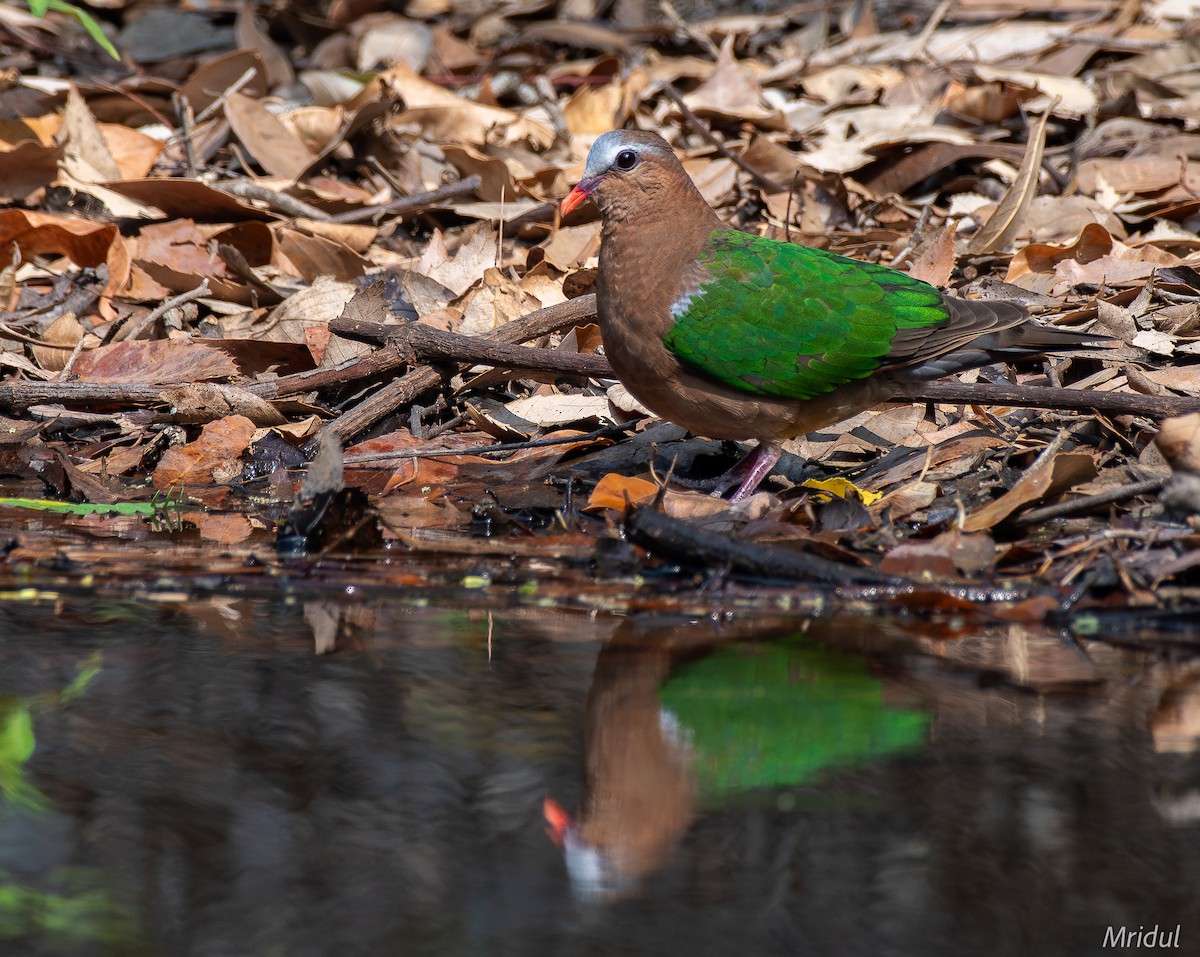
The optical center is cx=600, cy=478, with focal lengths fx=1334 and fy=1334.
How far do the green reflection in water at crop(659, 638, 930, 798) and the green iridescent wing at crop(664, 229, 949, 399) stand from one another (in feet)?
4.99

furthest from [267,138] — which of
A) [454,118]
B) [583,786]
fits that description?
[583,786]

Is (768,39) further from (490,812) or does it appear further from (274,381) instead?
(490,812)

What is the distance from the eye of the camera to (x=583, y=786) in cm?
246

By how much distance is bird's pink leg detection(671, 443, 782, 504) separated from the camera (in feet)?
15.0

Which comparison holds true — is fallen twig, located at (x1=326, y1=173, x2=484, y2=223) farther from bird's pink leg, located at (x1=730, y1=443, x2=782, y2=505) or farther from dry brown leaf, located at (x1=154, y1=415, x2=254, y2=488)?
bird's pink leg, located at (x1=730, y1=443, x2=782, y2=505)

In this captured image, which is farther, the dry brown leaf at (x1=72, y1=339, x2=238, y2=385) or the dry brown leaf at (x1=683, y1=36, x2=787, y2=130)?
the dry brown leaf at (x1=683, y1=36, x2=787, y2=130)

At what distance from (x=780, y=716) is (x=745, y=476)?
6.71ft

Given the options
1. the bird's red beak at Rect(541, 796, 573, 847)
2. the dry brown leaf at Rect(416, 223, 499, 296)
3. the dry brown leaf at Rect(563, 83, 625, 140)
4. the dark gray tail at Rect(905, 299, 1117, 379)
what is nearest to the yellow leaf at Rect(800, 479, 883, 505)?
the dark gray tail at Rect(905, 299, 1117, 379)

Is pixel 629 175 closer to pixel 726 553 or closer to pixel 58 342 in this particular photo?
pixel 726 553

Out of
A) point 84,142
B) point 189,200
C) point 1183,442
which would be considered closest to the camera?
point 1183,442

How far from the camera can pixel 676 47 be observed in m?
8.74

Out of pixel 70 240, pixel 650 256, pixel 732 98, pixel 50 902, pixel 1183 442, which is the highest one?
pixel 732 98

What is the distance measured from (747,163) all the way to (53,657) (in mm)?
4624

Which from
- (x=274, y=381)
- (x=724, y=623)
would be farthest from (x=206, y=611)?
(x=274, y=381)
